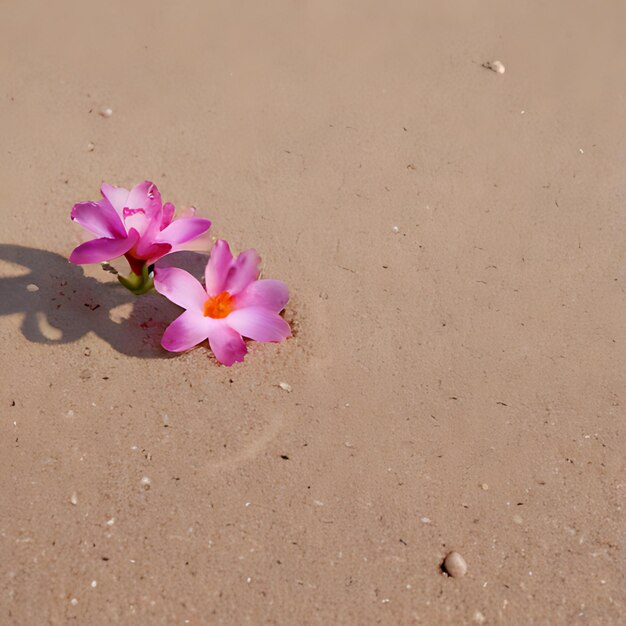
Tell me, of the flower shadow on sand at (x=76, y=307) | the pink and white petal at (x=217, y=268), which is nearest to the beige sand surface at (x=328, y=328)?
the flower shadow on sand at (x=76, y=307)

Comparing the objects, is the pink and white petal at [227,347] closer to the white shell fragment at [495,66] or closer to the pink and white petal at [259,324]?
the pink and white petal at [259,324]

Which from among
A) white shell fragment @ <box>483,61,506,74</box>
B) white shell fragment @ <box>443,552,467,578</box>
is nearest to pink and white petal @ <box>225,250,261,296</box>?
white shell fragment @ <box>443,552,467,578</box>

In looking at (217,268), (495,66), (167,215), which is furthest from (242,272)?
(495,66)

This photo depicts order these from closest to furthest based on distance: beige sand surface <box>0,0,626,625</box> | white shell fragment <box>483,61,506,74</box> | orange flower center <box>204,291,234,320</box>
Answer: beige sand surface <box>0,0,626,625</box>, orange flower center <box>204,291,234,320</box>, white shell fragment <box>483,61,506,74</box>

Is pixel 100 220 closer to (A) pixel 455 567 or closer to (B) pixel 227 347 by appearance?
(B) pixel 227 347

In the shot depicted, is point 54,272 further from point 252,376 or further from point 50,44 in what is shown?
point 50,44

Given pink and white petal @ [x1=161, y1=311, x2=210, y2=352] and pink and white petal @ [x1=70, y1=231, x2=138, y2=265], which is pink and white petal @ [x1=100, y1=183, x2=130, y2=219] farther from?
pink and white petal @ [x1=161, y1=311, x2=210, y2=352]
